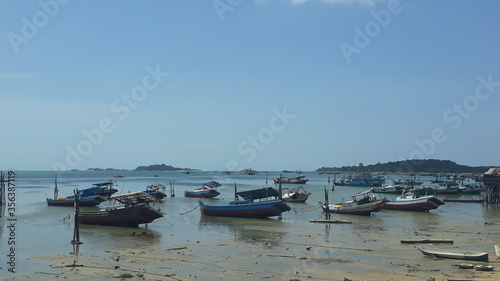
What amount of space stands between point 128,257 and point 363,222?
1977 cm

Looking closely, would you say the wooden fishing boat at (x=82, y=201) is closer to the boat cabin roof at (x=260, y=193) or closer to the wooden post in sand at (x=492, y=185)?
the boat cabin roof at (x=260, y=193)

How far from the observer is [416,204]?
146 feet

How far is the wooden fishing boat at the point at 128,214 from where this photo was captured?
31.5m

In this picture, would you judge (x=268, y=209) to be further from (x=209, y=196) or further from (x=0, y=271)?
(x=209, y=196)

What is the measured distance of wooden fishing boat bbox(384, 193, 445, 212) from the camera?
43.8 meters

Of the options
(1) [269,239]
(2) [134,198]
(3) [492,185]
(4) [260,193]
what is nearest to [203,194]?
(4) [260,193]

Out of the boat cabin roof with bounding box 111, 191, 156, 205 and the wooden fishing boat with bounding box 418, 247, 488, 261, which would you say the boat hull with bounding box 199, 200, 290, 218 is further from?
the wooden fishing boat with bounding box 418, 247, 488, 261

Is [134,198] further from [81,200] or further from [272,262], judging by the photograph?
[81,200]

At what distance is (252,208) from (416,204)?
16312mm

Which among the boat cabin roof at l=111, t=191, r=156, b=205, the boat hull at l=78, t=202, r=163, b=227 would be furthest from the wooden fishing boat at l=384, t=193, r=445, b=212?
the boat hull at l=78, t=202, r=163, b=227

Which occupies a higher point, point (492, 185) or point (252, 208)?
point (492, 185)

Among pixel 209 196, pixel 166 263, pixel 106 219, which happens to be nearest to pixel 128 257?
pixel 166 263

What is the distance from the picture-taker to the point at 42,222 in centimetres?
3538

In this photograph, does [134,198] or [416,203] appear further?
[416,203]
